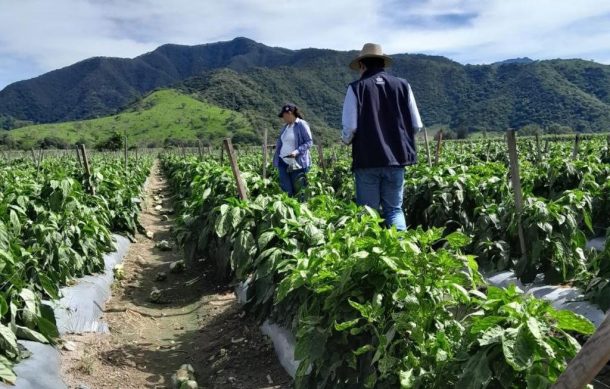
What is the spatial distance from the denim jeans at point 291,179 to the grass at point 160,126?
72.8 meters

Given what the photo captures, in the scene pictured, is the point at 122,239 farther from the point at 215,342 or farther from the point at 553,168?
the point at 553,168

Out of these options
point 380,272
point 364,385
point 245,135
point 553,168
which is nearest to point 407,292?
point 380,272

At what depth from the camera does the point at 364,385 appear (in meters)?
2.42

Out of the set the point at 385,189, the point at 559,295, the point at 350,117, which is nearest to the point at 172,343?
the point at 385,189

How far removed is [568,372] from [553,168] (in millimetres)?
6013

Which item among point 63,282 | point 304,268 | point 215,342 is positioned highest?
point 304,268

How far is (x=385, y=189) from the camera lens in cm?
505

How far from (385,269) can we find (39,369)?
7.77 feet

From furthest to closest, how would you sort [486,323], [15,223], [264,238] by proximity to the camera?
[15,223] → [264,238] → [486,323]

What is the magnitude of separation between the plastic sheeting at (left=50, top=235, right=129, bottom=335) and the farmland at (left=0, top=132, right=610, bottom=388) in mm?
156

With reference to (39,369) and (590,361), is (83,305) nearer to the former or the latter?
(39,369)

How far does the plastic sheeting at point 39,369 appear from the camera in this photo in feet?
10.7

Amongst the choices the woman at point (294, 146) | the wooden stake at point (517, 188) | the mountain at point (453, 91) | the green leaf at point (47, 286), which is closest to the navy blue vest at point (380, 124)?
the wooden stake at point (517, 188)

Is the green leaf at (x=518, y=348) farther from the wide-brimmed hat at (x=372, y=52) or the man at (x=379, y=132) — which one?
the wide-brimmed hat at (x=372, y=52)
